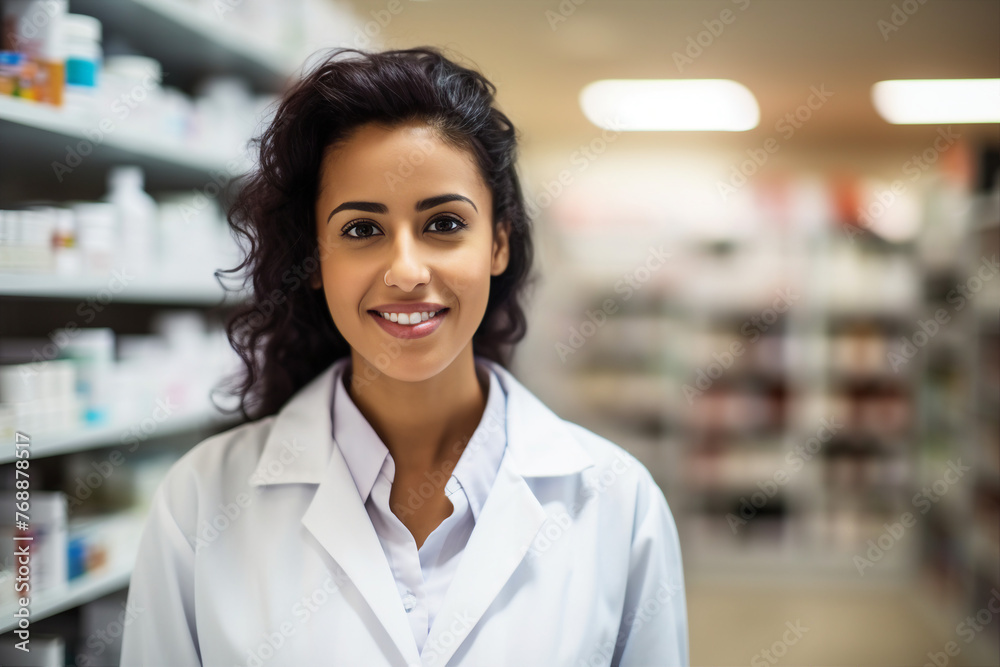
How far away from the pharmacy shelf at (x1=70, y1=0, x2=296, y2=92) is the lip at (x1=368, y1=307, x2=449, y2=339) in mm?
1318

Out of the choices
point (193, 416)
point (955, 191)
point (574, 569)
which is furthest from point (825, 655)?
point (193, 416)

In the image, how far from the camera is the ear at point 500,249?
1.26 meters

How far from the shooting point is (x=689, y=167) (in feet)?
17.2

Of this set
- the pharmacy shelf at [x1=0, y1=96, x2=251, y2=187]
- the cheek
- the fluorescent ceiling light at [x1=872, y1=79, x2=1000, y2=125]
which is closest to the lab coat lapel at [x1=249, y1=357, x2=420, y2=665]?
the cheek

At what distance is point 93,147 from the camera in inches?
67.1

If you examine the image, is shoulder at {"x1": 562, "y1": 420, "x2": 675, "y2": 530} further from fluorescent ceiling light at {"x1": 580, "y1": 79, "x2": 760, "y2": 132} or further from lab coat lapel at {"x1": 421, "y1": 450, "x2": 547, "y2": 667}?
fluorescent ceiling light at {"x1": 580, "y1": 79, "x2": 760, "y2": 132}

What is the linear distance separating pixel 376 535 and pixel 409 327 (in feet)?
1.14

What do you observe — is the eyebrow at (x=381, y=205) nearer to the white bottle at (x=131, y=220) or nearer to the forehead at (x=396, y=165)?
the forehead at (x=396, y=165)

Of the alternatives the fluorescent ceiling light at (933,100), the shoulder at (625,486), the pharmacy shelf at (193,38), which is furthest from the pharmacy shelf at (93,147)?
the fluorescent ceiling light at (933,100)

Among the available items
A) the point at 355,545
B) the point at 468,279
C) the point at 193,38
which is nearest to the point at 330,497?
the point at 355,545

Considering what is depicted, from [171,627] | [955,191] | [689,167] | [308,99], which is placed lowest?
[171,627]

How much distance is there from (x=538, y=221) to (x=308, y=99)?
3458mm

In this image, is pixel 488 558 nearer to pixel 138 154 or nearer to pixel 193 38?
pixel 138 154

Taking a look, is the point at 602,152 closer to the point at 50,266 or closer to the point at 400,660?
the point at 50,266
